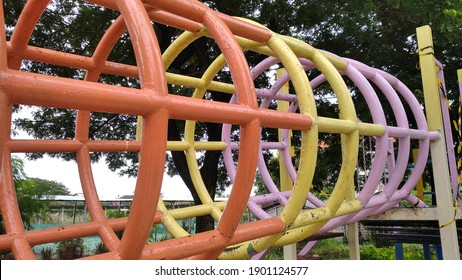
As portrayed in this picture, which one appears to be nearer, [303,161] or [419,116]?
[303,161]

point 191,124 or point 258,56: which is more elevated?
point 258,56

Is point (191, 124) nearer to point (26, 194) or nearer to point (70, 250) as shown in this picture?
point (26, 194)

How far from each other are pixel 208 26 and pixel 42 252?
7.87 meters

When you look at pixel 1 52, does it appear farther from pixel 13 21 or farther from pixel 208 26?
pixel 13 21

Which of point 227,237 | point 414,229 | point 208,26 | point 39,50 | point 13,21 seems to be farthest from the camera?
point 13,21

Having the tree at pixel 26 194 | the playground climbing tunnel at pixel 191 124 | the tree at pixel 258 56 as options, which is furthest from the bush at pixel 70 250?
the playground climbing tunnel at pixel 191 124

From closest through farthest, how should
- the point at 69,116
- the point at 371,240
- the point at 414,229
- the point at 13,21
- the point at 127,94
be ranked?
the point at 127,94, the point at 414,229, the point at 13,21, the point at 69,116, the point at 371,240

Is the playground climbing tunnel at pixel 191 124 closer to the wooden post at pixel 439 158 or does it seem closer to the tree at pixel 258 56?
the wooden post at pixel 439 158

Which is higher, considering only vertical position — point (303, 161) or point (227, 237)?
point (303, 161)

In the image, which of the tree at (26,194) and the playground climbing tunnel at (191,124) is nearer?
the playground climbing tunnel at (191,124)

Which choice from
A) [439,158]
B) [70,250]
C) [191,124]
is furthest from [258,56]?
[70,250]

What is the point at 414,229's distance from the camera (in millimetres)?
4066
